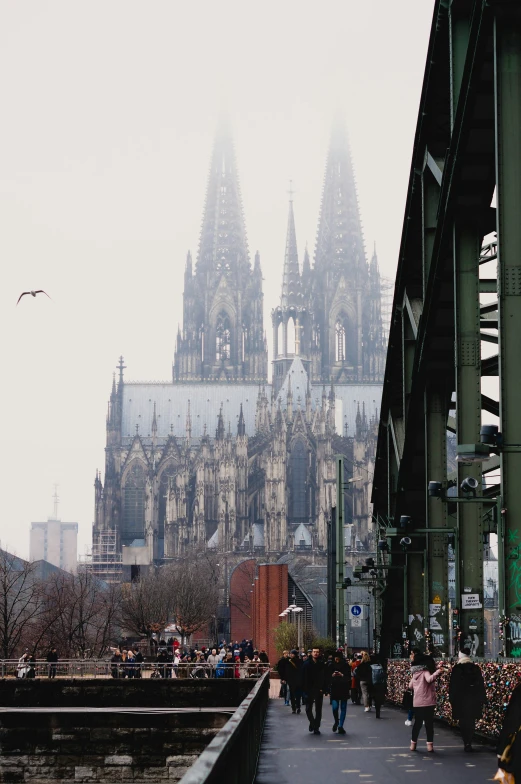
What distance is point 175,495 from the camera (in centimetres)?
12925

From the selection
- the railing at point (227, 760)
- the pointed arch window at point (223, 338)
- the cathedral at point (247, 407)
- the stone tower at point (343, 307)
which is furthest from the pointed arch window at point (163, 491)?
the railing at point (227, 760)

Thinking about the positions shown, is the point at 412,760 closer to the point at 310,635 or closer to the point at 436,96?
the point at 436,96

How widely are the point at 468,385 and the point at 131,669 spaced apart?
25580 millimetres

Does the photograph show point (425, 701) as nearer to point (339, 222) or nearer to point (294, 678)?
point (294, 678)

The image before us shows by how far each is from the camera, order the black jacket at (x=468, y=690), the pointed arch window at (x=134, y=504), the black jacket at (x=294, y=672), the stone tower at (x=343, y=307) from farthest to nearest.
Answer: the stone tower at (x=343, y=307), the pointed arch window at (x=134, y=504), the black jacket at (x=294, y=672), the black jacket at (x=468, y=690)

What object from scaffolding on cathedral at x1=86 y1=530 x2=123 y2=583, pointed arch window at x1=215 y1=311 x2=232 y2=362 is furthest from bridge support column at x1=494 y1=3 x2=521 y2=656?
pointed arch window at x1=215 y1=311 x2=232 y2=362

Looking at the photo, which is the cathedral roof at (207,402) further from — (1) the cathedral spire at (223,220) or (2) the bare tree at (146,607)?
(2) the bare tree at (146,607)

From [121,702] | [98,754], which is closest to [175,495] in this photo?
[121,702]

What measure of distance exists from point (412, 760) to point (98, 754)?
34.4ft

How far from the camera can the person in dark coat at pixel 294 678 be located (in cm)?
2506

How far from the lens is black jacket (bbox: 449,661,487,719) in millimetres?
14219

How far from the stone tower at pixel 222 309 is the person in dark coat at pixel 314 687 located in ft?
414

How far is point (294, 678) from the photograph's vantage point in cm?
2558

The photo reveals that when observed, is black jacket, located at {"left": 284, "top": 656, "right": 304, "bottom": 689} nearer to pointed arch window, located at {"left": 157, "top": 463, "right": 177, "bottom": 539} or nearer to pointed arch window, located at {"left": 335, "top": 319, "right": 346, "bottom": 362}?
pointed arch window, located at {"left": 157, "top": 463, "right": 177, "bottom": 539}
